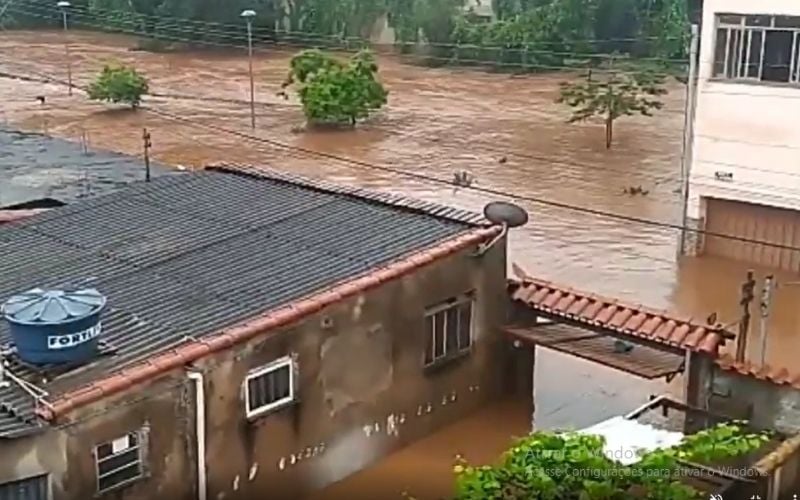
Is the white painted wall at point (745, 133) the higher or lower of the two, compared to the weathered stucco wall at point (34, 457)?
higher

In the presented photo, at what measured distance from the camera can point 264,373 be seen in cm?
1213

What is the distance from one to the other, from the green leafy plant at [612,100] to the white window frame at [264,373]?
24790 millimetres

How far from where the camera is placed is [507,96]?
45062 millimetres

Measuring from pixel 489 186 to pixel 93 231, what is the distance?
16.8 m

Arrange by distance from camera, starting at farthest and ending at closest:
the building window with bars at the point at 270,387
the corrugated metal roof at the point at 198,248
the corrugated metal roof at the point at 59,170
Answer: the corrugated metal roof at the point at 59,170 < the corrugated metal roof at the point at 198,248 < the building window with bars at the point at 270,387

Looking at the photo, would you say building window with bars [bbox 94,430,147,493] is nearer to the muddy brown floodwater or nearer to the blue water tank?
the blue water tank

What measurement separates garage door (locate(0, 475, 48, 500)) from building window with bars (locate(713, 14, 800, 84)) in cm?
1668

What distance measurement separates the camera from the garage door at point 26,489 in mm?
10023

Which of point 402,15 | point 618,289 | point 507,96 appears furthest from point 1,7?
point 618,289

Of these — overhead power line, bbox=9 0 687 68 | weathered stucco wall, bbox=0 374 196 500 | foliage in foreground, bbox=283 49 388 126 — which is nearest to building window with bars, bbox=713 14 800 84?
weathered stucco wall, bbox=0 374 196 500

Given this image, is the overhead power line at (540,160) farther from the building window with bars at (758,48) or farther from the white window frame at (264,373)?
the white window frame at (264,373)

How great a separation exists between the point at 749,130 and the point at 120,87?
25.7 metres

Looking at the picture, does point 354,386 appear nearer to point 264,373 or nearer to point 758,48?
point 264,373

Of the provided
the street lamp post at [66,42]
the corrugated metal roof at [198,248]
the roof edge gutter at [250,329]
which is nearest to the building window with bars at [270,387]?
the roof edge gutter at [250,329]
